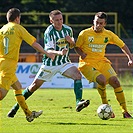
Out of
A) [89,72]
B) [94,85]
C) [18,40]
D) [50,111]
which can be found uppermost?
[18,40]

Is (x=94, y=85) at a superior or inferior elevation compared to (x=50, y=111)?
inferior

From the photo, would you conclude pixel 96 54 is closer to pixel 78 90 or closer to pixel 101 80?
pixel 101 80

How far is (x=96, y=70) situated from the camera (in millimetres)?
13180

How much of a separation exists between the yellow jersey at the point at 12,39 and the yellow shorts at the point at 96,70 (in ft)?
7.03

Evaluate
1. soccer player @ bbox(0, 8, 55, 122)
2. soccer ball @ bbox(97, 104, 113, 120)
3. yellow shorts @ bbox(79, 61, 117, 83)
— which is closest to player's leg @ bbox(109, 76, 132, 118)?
yellow shorts @ bbox(79, 61, 117, 83)

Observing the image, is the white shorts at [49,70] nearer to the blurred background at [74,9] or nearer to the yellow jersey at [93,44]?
the yellow jersey at [93,44]

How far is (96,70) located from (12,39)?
2.40 metres

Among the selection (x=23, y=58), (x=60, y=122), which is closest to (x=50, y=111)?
(x=60, y=122)

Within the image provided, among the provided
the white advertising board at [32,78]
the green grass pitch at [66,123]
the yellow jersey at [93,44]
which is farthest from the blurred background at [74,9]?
the yellow jersey at [93,44]

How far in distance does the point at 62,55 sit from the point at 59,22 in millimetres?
718

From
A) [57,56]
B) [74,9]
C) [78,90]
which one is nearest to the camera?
[78,90]

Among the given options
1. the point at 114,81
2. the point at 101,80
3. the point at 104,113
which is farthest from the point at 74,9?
the point at 104,113

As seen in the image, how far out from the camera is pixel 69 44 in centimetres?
1293

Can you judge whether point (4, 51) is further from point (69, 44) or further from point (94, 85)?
point (94, 85)
